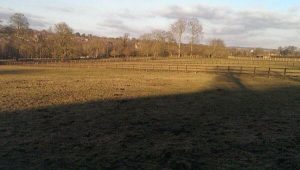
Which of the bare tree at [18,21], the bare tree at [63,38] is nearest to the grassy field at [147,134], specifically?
the bare tree at [63,38]

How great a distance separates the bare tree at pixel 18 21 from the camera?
86.2 m

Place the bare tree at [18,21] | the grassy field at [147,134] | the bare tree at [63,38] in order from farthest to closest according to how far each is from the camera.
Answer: the bare tree at [18,21], the bare tree at [63,38], the grassy field at [147,134]

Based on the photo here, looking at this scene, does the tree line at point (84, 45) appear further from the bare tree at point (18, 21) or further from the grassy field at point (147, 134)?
the grassy field at point (147, 134)

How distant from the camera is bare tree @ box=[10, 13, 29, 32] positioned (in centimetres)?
8625

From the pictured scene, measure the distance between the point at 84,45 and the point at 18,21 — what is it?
31065 millimetres

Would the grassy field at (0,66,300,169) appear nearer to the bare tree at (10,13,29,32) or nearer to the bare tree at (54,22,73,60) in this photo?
the bare tree at (54,22,73,60)

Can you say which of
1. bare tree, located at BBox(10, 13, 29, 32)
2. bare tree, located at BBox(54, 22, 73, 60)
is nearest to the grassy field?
bare tree, located at BBox(54, 22, 73, 60)

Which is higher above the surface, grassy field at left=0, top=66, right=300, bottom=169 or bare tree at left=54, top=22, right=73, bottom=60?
bare tree at left=54, top=22, right=73, bottom=60

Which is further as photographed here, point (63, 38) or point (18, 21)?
point (18, 21)

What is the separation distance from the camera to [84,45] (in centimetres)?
11625

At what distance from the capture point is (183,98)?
21.1m

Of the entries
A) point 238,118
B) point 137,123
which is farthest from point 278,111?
point 137,123

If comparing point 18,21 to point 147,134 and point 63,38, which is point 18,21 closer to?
point 63,38

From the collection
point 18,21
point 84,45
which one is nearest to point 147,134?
point 18,21
